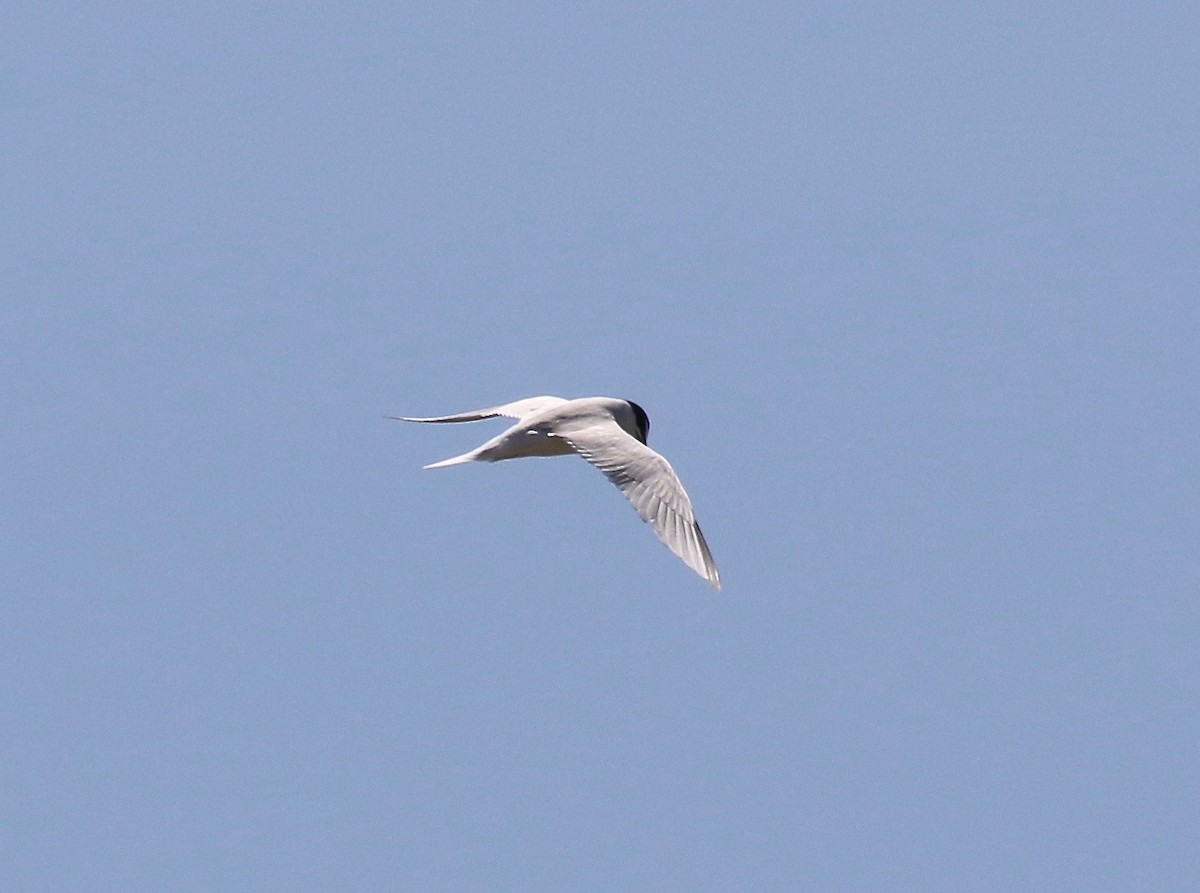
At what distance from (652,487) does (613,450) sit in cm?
58

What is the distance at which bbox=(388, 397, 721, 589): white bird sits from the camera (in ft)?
40.1

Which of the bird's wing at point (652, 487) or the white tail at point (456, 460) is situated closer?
the bird's wing at point (652, 487)

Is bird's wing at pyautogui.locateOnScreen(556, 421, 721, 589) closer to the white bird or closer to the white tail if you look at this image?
the white bird

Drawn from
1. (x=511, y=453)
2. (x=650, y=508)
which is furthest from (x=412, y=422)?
(x=650, y=508)

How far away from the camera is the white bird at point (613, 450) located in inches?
481

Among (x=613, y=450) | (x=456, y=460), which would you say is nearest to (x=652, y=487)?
(x=613, y=450)

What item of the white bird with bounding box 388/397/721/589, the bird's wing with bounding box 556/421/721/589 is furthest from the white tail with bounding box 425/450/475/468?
the bird's wing with bounding box 556/421/721/589

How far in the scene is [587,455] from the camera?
13.1 m

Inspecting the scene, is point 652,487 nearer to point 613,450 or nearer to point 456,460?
point 613,450

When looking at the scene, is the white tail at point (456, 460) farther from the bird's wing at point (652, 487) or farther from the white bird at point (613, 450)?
the bird's wing at point (652, 487)

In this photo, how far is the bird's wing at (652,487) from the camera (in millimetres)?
12094

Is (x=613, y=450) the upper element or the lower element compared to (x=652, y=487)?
upper

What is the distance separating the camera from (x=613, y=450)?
13.1 m

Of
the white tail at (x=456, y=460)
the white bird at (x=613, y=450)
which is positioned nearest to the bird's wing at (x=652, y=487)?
the white bird at (x=613, y=450)
